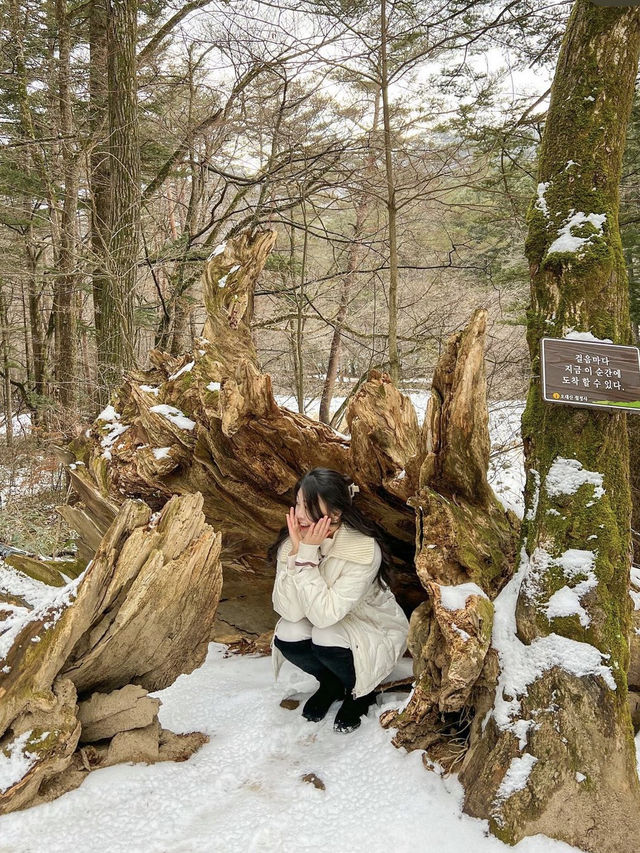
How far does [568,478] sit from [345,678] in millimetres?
1544

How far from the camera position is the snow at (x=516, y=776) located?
212 cm

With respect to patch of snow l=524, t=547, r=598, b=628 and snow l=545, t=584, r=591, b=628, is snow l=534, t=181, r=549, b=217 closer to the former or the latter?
patch of snow l=524, t=547, r=598, b=628

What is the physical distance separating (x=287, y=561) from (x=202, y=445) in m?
1.18

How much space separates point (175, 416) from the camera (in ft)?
12.5

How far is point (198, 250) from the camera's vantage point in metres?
7.55

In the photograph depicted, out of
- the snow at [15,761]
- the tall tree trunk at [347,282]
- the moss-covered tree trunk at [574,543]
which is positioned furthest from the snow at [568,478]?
the tall tree trunk at [347,282]

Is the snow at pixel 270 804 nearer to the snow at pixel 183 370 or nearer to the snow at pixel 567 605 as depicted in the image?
the snow at pixel 567 605

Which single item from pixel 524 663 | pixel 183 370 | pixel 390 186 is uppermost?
pixel 390 186

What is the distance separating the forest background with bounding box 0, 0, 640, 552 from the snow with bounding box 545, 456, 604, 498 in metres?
3.28

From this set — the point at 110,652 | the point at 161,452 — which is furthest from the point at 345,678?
the point at 161,452

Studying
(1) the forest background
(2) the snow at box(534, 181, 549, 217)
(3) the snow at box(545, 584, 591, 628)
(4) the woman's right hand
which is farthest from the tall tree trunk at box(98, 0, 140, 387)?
(3) the snow at box(545, 584, 591, 628)

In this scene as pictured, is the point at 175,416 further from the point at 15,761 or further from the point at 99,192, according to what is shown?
the point at 99,192

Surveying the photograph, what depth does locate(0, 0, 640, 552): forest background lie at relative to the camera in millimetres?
5879

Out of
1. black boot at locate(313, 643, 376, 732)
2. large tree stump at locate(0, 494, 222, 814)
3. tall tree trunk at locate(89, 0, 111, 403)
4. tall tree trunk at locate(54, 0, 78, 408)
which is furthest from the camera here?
tall tree trunk at locate(54, 0, 78, 408)
